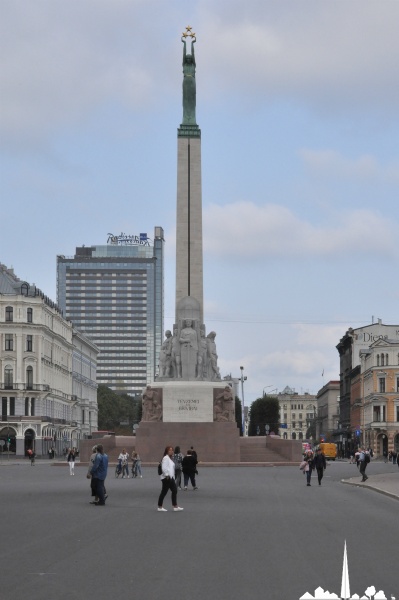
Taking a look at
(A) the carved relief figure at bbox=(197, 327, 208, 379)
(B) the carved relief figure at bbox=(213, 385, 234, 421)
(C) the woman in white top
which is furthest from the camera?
(A) the carved relief figure at bbox=(197, 327, 208, 379)

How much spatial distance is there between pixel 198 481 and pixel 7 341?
245 ft

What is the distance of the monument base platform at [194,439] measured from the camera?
204 feet

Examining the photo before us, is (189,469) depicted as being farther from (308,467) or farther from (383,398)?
(383,398)

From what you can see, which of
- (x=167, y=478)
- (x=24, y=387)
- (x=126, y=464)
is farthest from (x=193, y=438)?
(x=24, y=387)

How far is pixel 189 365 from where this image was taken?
219 feet

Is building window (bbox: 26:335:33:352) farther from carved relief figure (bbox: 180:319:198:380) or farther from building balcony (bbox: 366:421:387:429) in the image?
carved relief figure (bbox: 180:319:198:380)

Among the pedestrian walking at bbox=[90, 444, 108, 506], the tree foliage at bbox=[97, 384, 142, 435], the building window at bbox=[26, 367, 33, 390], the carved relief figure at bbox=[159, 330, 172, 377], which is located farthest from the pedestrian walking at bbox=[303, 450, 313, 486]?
the tree foliage at bbox=[97, 384, 142, 435]

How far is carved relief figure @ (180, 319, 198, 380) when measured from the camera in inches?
2618

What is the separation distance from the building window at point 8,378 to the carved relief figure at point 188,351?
4957 cm

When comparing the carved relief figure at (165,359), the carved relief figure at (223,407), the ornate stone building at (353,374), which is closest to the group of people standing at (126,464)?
the carved relief figure at (223,407)

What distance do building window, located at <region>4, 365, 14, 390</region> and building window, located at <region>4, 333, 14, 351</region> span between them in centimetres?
192

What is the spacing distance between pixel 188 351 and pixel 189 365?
871mm

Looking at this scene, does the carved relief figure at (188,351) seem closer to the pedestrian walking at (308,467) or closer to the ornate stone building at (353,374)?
the pedestrian walking at (308,467)

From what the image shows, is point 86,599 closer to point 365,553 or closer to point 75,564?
point 75,564
